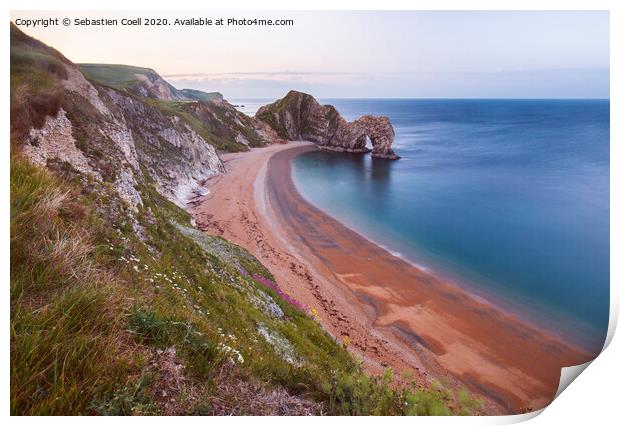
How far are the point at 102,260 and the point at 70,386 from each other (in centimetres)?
170

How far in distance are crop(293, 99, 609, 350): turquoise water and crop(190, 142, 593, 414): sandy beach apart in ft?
1.98

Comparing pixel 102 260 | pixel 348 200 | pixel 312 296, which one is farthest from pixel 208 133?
pixel 102 260

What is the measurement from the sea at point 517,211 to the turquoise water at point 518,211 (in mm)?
27

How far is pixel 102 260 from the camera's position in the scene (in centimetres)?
410

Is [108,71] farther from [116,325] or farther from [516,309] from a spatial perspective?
[516,309]

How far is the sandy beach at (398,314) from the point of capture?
6.52 metres

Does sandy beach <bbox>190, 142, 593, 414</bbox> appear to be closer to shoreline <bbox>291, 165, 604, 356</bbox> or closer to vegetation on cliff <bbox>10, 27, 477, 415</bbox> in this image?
shoreline <bbox>291, 165, 604, 356</bbox>

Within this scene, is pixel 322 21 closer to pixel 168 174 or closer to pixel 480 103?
pixel 480 103

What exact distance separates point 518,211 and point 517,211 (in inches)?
1.5

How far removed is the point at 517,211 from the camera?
827cm

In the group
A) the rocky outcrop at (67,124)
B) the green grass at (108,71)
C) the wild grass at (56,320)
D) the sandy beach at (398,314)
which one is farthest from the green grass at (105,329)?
the green grass at (108,71)

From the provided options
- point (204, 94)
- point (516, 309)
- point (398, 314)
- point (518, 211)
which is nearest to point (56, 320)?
point (204, 94)

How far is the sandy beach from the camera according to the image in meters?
6.52

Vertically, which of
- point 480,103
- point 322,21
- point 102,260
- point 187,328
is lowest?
point 187,328
